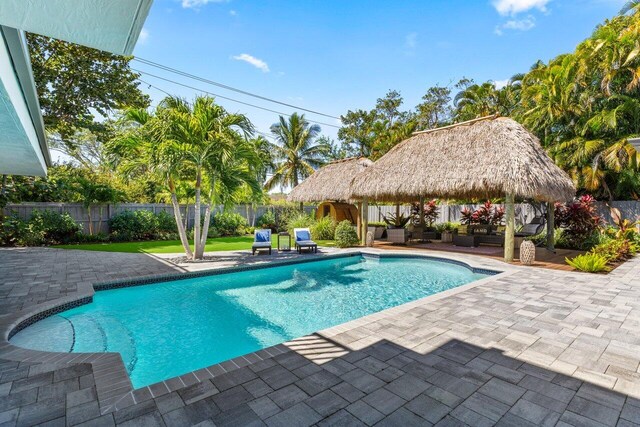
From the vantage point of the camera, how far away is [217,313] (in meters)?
6.33

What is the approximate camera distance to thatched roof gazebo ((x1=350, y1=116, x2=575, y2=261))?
9.48m

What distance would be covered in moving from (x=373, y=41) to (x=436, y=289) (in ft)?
39.4

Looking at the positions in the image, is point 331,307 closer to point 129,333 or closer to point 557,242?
point 129,333

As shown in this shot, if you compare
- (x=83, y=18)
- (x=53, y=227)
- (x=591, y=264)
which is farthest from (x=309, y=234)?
(x=83, y=18)

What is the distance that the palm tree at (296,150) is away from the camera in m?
25.7

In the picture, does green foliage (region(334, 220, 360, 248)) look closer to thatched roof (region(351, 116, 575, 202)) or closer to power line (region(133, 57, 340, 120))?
thatched roof (region(351, 116, 575, 202))

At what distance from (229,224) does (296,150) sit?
32.5ft

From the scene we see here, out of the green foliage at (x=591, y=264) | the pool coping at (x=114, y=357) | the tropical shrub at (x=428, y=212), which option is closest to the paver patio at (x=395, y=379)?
the pool coping at (x=114, y=357)

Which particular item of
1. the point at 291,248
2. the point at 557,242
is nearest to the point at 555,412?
the point at 291,248

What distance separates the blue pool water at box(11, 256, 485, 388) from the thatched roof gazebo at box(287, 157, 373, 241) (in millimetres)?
6171

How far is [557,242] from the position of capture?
1323cm

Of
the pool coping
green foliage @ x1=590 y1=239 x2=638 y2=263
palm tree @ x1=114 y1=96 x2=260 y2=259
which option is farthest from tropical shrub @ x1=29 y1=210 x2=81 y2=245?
green foliage @ x1=590 y1=239 x2=638 y2=263

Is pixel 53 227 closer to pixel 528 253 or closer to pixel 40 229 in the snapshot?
pixel 40 229

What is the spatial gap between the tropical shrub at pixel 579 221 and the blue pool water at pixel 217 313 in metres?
5.94
